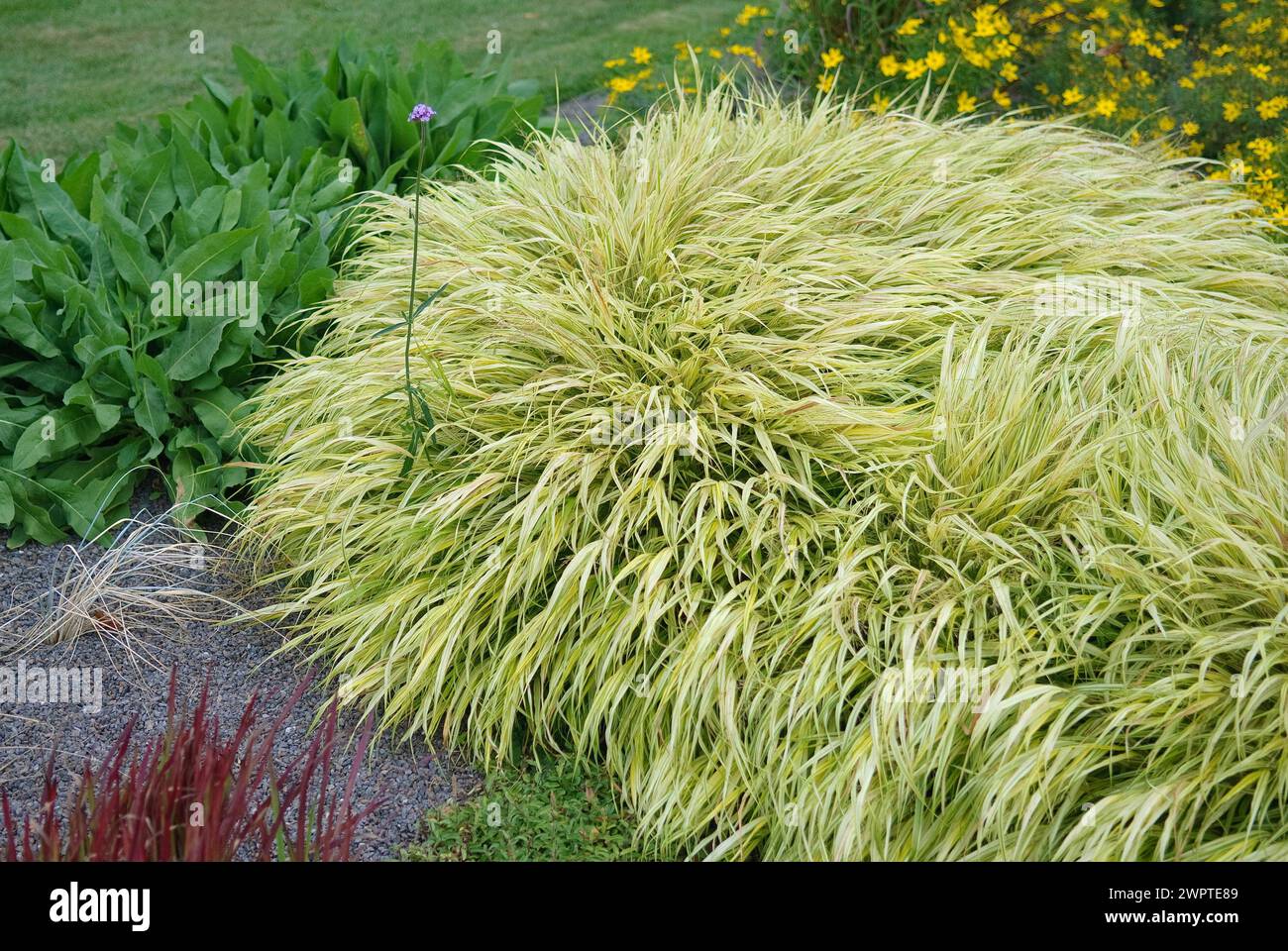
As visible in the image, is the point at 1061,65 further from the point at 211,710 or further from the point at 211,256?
the point at 211,710

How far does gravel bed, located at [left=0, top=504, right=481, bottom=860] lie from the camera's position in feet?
8.30

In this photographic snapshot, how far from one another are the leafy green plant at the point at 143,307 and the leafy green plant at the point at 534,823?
4.05ft

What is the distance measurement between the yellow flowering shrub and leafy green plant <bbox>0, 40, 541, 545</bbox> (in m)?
1.87

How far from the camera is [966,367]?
2.82 m

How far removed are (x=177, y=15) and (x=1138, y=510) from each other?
335 inches

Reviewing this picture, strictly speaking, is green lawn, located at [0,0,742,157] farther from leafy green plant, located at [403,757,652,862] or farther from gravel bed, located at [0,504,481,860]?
leafy green plant, located at [403,757,652,862]

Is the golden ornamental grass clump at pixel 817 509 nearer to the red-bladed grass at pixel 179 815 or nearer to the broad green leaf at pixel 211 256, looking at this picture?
the broad green leaf at pixel 211 256

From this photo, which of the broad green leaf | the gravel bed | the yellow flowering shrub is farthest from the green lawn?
the gravel bed

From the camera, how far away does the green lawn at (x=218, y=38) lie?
6801mm

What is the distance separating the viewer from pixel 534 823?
2.50 m

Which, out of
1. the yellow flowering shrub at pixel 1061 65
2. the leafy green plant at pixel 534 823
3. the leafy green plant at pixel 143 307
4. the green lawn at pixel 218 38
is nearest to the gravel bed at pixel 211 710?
the leafy green plant at pixel 534 823

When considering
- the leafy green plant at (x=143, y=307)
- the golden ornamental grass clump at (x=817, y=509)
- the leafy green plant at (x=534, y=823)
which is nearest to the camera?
the golden ornamental grass clump at (x=817, y=509)

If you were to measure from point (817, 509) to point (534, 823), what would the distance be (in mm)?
1017
